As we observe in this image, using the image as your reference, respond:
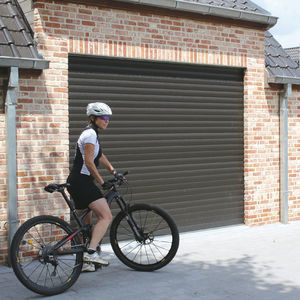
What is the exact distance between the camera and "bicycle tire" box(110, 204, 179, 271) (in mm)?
6527

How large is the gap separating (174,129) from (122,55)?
152 cm

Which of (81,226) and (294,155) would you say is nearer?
(81,226)

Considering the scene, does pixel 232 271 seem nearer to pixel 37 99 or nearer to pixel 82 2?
pixel 37 99

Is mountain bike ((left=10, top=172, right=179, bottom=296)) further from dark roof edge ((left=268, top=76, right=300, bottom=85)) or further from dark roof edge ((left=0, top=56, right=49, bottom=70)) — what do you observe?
dark roof edge ((left=268, top=76, right=300, bottom=85))

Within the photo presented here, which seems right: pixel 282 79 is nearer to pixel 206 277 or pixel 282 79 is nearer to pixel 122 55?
pixel 122 55

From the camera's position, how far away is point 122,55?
8.09 metres

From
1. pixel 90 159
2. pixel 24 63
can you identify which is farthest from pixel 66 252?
pixel 24 63

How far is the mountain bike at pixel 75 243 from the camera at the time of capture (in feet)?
19.0

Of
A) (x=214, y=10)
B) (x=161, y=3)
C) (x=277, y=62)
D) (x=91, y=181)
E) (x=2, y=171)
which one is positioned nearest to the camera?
(x=91, y=181)

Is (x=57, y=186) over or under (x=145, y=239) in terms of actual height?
over

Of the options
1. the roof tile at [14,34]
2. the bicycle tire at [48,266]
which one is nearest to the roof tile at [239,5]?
the roof tile at [14,34]

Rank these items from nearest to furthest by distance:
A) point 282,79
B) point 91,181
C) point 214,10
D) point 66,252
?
point 66,252 < point 91,181 < point 214,10 < point 282,79

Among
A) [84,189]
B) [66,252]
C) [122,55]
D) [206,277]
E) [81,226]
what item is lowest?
[206,277]

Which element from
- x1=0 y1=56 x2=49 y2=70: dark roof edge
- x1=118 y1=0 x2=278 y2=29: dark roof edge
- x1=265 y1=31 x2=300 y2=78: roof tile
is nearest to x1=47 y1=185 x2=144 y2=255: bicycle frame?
x1=0 y1=56 x2=49 y2=70: dark roof edge
